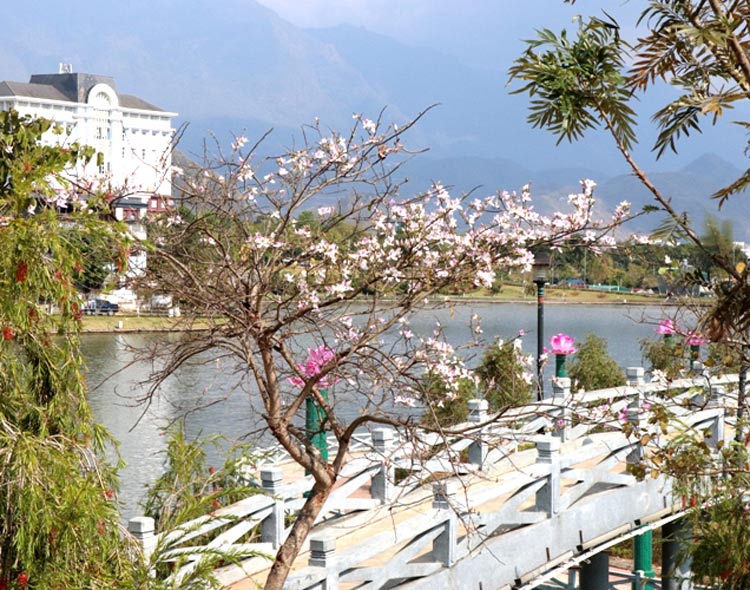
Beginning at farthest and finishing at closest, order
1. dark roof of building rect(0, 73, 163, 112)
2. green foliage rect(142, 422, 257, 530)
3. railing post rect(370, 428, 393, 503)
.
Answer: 1. dark roof of building rect(0, 73, 163, 112)
2. railing post rect(370, 428, 393, 503)
3. green foliage rect(142, 422, 257, 530)

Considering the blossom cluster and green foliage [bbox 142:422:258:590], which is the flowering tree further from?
green foliage [bbox 142:422:258:590]

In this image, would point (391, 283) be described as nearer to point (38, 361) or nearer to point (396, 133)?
point (396, 133)

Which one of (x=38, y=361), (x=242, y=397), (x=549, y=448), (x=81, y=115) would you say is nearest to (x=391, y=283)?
(x=549, y=448)

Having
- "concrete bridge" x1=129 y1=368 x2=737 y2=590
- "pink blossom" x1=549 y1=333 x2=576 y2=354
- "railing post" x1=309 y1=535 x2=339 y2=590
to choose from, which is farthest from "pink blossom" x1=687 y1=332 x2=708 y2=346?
"pink blossom" x1=549 y1=333 x2=576 y2=354

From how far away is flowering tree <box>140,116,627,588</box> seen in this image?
24.8ft

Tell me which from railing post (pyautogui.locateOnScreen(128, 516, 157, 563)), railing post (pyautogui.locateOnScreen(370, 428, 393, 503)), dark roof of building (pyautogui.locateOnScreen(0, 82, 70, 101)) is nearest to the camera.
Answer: railing post (pyautogui.locateOnScreen(128, 516, 157, 563))

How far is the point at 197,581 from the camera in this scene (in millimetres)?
7027

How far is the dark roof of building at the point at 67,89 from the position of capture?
116500mm

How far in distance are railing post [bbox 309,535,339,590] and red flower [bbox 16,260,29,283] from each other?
316 cm

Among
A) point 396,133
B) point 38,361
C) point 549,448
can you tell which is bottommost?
point 549,448

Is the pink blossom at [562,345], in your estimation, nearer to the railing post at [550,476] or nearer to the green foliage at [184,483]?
the railing post at [550,476]

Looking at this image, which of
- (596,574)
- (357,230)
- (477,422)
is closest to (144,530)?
(357,230)

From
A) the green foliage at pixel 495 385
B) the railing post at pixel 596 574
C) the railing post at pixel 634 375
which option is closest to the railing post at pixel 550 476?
the railing post at pixel 596 574

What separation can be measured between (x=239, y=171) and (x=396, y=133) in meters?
1.14
